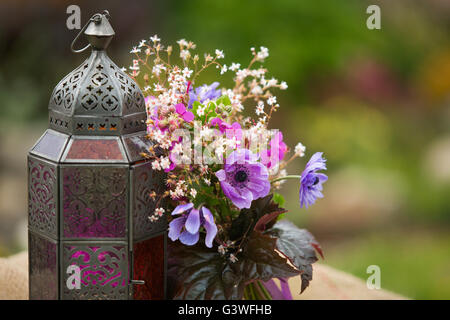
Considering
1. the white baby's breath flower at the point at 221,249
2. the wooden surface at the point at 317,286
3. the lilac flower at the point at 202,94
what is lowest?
the wooden surface at the point at 317,286

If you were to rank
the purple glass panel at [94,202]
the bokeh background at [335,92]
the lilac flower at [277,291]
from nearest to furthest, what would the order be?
the purple glass panel at [94,202], the lilac flower at [277,291], the bokeh background at [335,92]

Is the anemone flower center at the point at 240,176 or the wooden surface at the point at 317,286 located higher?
the anemone flower center at the point at 240,176

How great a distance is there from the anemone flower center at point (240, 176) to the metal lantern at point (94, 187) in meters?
0.13

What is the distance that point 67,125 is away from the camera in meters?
1.07

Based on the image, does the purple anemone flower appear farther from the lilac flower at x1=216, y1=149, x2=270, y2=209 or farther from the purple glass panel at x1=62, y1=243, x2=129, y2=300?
the purple glass panel at x1=62, y1=243, x2=129, y2=300

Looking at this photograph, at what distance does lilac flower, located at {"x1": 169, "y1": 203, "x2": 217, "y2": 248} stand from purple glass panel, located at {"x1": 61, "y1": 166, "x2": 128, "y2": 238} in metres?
0.09

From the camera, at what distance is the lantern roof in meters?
1.06

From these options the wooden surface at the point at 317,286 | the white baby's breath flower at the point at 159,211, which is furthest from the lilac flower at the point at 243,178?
the wooden surface at the point at 317,286

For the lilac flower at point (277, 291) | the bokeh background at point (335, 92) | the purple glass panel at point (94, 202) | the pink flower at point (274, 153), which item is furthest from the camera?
the bokeh background at point (335, 92)

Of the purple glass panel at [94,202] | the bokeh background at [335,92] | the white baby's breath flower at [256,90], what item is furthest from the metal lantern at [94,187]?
the bokeh background at [335,92]

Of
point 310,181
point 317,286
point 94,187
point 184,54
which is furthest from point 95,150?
point 317,286

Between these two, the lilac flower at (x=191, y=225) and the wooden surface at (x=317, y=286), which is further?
the wooden surface at (x=317, y=286)

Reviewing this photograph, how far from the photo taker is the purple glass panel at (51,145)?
1.05m

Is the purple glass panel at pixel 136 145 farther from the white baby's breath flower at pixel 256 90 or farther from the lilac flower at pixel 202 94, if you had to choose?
the white baby's breath flower at pixel 256 90
